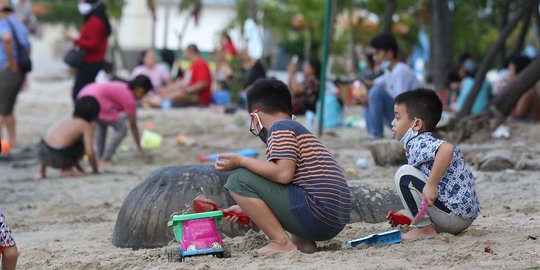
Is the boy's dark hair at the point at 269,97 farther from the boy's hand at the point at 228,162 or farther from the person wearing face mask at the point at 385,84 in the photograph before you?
the person wearing face mask at the point at 385,84

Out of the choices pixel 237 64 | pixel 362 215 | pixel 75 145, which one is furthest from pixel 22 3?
pixel 362 215

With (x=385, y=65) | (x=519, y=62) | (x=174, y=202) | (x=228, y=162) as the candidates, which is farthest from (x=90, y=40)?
(x=228, y=162)

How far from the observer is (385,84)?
405 inches

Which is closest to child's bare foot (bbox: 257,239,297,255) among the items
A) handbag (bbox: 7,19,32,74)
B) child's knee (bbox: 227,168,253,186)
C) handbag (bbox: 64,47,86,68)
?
child's knee (bbox: 227,168,253,186)

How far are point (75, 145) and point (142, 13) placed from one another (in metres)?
32.0

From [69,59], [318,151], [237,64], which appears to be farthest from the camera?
[237,64]

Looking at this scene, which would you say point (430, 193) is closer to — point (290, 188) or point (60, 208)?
point (290, 188)

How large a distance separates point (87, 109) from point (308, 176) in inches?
197

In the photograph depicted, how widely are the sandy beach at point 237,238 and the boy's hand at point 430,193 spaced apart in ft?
0.69

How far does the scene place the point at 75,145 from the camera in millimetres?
9219

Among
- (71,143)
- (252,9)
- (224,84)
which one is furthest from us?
(252,9)

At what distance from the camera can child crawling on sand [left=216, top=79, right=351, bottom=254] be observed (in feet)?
15.2

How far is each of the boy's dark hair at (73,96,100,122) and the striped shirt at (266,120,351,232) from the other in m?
4.88

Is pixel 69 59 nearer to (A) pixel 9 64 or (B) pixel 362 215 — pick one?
(A) pixel 9 64
